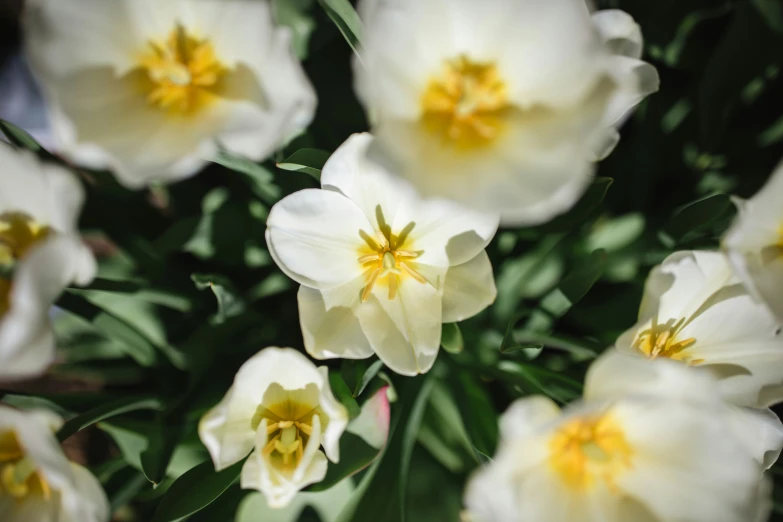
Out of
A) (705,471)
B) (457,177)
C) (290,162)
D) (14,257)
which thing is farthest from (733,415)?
(14,257)

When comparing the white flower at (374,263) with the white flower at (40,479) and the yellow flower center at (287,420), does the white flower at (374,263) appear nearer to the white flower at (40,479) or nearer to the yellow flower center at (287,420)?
the yellow flower center at (287,420)

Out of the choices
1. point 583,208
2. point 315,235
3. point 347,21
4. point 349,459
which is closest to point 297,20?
point 347,21

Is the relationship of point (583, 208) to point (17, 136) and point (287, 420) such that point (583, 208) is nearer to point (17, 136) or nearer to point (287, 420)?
point (287, 420)

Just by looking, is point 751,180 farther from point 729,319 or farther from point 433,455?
point 433,455

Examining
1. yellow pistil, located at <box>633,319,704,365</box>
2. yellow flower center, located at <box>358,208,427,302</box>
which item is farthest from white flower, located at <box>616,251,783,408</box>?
yellow flower center, located at <box>358,208,427,302</box>

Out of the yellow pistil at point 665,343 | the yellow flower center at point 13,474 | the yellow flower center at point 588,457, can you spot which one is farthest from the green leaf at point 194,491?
the yellow pistil at point 665,343

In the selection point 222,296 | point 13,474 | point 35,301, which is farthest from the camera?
point 222,296

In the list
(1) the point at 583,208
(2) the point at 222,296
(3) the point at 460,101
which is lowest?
(2) the point at 222,296

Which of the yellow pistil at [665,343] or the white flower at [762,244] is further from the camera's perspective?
the yellow pistil at [665,343]
